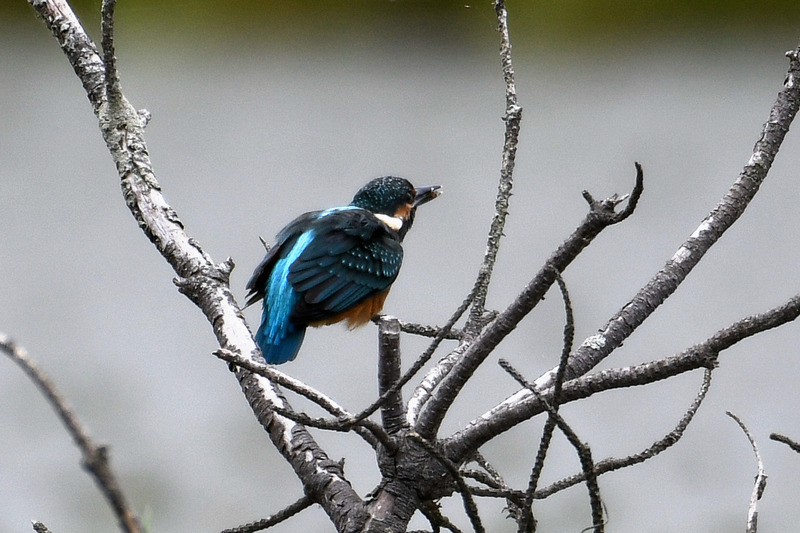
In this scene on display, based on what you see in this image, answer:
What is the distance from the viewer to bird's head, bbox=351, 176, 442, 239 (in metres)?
2.47

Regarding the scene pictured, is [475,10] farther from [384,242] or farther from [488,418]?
[488,418]

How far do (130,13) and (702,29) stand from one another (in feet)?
5.63

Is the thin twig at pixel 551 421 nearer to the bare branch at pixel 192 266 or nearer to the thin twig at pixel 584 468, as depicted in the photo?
the thin twig at pixel 584 468

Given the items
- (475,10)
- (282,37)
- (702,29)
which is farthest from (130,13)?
(702,29)

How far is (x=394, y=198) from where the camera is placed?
2.48 meters

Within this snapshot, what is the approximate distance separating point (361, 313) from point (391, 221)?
0.33 metres

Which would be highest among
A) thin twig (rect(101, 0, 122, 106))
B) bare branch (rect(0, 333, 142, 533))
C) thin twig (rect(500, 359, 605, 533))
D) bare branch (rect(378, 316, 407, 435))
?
thin twig (rect(101, 0, 122, 106))

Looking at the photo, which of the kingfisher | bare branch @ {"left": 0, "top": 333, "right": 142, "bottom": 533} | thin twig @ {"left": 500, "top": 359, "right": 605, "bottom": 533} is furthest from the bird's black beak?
bare branch @ {"left": 0, "top": 333, "right": 142, "bottom": 533}

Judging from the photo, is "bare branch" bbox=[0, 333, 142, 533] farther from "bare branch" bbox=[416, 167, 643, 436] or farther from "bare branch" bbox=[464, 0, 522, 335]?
"bare branch" bbox=[464, 0, 522, 335]

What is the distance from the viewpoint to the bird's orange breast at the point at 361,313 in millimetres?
2174

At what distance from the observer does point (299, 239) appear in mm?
2074

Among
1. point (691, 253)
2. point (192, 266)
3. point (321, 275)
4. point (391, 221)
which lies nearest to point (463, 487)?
point (691, 253)

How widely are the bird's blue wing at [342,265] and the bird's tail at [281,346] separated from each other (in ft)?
0.13

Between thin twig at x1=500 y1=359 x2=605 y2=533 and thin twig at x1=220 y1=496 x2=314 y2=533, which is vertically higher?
thin twig at x1=220 y1=496 x2=314 y2=533
